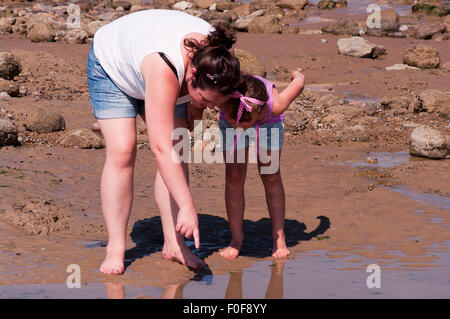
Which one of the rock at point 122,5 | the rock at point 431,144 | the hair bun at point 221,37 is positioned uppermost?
the hair bun at point 221,37

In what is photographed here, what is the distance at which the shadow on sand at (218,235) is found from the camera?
4270 mm

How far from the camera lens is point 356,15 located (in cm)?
2647

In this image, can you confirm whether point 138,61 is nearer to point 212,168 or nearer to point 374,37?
point 212,168

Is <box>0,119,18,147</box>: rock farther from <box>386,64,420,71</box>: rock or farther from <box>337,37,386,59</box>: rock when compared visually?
<box>337,37,386,59</box>: rock

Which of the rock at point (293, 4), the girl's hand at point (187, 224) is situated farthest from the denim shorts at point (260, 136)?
the rock at point (293, 4)

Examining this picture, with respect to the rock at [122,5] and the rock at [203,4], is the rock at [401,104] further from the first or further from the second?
the rock at [203,4]

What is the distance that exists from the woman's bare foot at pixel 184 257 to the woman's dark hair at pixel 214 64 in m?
1.06

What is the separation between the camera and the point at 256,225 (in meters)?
4.91

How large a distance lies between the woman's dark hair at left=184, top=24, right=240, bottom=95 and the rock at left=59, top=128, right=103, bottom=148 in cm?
396

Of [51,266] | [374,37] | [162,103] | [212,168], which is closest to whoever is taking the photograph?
[162,103]

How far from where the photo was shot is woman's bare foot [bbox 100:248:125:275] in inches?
144

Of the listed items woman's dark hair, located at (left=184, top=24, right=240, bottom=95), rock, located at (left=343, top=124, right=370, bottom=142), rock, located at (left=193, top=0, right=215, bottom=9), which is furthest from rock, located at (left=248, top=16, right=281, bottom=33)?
woman's dark hair, located at (left=184, top=24, right=240, bottom=95)

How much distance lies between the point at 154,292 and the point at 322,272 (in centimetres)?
99

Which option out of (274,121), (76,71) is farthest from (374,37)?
(274,121)
